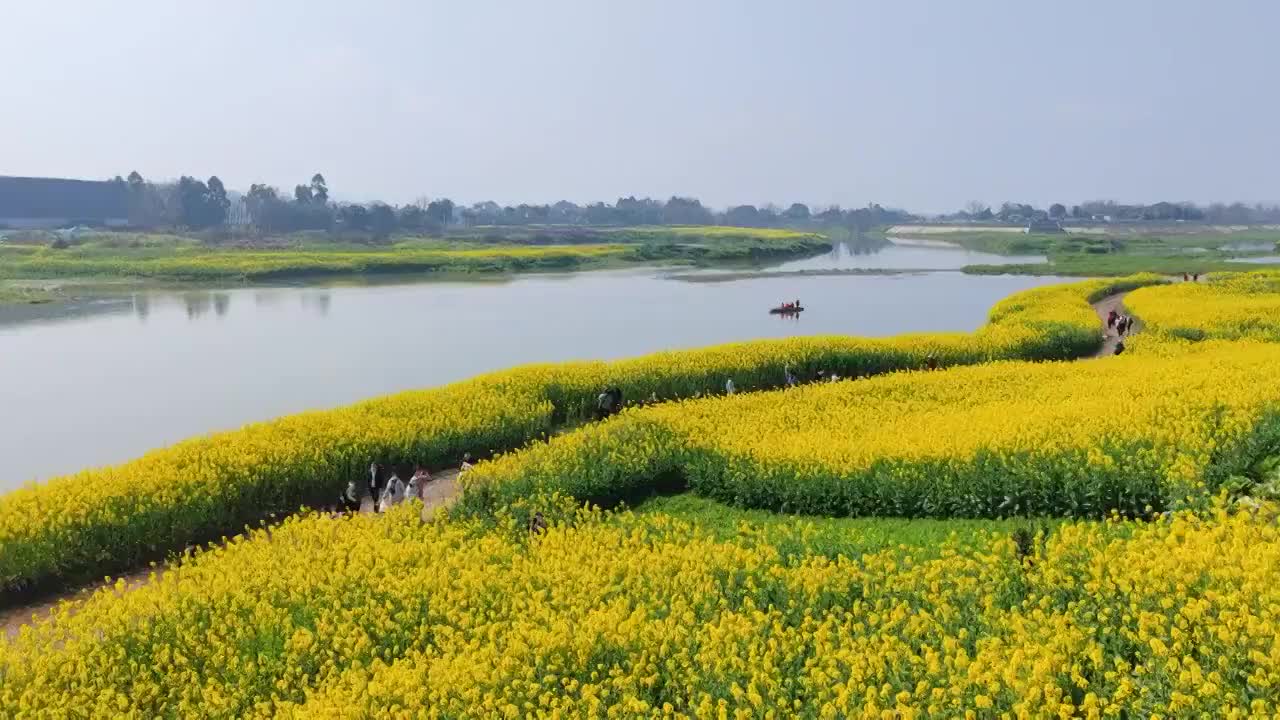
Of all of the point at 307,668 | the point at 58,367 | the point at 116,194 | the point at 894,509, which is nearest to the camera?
the point at 307,668

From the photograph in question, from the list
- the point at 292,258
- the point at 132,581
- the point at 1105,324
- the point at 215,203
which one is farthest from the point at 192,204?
the point at 132,581

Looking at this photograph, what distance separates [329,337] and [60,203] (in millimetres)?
126964

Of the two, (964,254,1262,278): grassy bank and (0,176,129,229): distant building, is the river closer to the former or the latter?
(964,254,1262,278): grassy bank

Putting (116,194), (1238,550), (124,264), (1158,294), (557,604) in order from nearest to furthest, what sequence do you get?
(1238,550)
(557,604)
(1158,294)
(124,264)
(116,194)

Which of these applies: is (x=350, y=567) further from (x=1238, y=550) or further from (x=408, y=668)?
(x=1238, y=550)

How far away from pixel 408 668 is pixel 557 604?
165cm

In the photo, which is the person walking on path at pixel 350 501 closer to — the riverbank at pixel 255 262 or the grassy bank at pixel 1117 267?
the riverbank at pixel 255 262

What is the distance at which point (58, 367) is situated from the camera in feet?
117

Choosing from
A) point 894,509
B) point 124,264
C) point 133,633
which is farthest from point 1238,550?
point 124,264

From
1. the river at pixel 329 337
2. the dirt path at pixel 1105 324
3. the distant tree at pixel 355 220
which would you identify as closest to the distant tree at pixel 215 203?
the distant tree at pixel 355 220

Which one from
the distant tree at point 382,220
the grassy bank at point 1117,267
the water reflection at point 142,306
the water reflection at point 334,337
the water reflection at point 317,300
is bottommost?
the water reflection at point 334,337

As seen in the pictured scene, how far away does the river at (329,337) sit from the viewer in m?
28.3

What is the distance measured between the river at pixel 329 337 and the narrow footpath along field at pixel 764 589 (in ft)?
42.2

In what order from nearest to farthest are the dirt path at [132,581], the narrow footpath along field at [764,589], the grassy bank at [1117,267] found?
the narrow footpath along field at [764,589]
the dirt path at [132,581]
the grassy bank at [1117,267]
